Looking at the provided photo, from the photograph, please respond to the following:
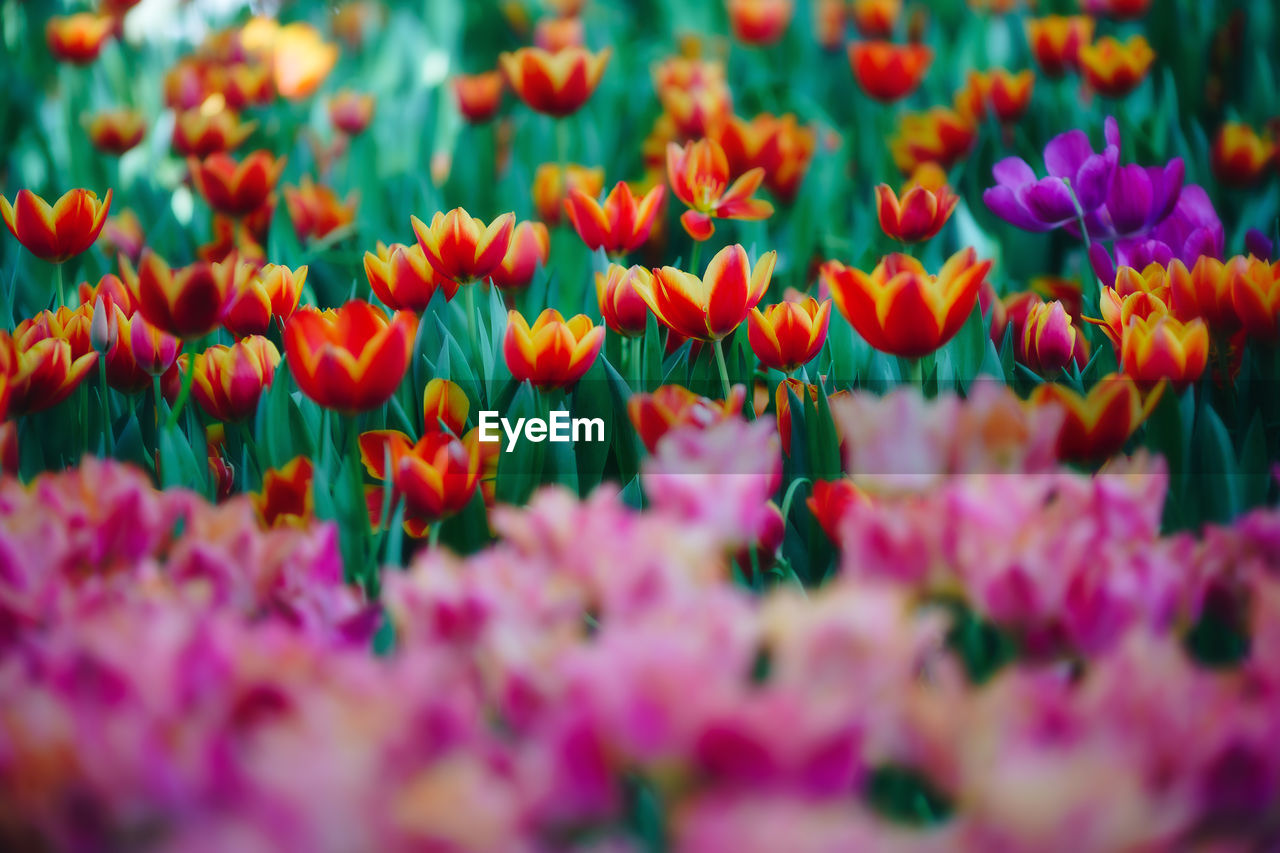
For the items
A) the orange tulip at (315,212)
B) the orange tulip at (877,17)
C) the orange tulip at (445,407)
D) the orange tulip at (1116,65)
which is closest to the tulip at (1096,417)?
the orange tulip at (445,407)

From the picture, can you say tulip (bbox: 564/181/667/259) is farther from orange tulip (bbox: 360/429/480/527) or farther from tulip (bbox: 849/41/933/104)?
tulip (bbox: 849/41/933/104)

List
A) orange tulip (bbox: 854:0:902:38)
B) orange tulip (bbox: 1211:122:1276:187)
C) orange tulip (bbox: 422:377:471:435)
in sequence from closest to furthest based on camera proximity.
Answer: orange tulip (bbox: 422:377:471:435) → orange tulip (bbox: 1211:122:1276:187) → orange tulip (bbox: 854:0:902:38)

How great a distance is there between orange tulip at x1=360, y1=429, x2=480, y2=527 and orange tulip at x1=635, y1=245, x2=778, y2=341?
0.79 feet

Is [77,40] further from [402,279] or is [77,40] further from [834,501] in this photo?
[834,501]

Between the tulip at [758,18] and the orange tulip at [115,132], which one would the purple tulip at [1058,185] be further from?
the orange tulip at [115,132]

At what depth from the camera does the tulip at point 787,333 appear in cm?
88

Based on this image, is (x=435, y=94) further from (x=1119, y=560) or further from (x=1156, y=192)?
(x=1119, y=560)

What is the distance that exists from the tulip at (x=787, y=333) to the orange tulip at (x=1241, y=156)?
3.24 feet

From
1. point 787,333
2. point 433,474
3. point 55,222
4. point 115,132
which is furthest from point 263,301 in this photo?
point 115,132

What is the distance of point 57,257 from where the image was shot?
104cm

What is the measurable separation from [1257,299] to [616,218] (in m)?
0.64

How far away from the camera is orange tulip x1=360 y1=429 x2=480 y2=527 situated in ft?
2.29

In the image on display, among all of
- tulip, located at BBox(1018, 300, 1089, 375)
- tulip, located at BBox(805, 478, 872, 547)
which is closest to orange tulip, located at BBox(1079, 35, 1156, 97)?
tulip, located at BBox(1018, 300, 1089, 375)

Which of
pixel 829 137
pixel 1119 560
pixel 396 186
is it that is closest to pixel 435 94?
pixel 396 186
